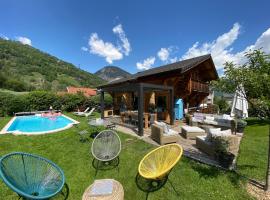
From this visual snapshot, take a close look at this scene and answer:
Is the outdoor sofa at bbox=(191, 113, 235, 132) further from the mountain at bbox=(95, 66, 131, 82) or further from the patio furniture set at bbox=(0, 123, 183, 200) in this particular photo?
the mountain at bbox=(95, 66, 131, 82)

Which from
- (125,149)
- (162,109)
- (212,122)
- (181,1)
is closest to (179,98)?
(162,109)

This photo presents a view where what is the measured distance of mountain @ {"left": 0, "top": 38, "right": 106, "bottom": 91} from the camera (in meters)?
45.0

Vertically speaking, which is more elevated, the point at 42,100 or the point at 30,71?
the point at 30,71

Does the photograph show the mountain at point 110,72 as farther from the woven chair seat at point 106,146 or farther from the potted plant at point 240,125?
the woven chair seat at point 106,146

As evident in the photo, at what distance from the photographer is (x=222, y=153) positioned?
4.54 meters

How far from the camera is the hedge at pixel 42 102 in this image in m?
15.9

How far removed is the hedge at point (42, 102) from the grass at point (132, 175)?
1175cm

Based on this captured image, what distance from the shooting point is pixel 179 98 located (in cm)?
1414

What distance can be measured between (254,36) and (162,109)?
10552mm

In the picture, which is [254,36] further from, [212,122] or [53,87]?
[53,87]

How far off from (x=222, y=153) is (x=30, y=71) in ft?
199

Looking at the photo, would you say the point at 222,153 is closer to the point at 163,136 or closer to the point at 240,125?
the point at 163,136

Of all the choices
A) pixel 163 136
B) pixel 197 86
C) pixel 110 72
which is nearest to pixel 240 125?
pixel 163 136

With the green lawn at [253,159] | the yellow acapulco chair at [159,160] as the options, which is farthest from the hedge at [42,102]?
the green lawn at [253,159]
